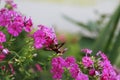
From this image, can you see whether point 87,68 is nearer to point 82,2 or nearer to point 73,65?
point 73,65

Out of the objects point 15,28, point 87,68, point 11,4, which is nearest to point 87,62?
point 87,68

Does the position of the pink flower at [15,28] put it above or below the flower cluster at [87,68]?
above

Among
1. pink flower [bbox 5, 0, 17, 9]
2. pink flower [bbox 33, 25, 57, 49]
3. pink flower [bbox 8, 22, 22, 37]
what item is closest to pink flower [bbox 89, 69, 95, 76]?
pink flower [bbox 33, 25, 57, 49]

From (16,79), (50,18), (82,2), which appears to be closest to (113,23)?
(16,79)

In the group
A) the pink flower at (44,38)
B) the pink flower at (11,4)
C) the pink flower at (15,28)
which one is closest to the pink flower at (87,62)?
the pink flower at (44,38)

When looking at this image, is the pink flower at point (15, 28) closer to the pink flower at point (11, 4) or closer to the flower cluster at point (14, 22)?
the flower cluster at point (14, 22)

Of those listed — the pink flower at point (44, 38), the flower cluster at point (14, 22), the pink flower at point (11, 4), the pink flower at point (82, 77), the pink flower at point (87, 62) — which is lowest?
the pink flower at point (82, 77)

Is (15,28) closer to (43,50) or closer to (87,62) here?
(43,50)

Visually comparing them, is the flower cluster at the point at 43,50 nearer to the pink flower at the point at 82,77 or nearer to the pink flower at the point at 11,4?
the pink flower at the point at 82,77

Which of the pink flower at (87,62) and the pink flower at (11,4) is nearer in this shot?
the pink flower at (87,62)
